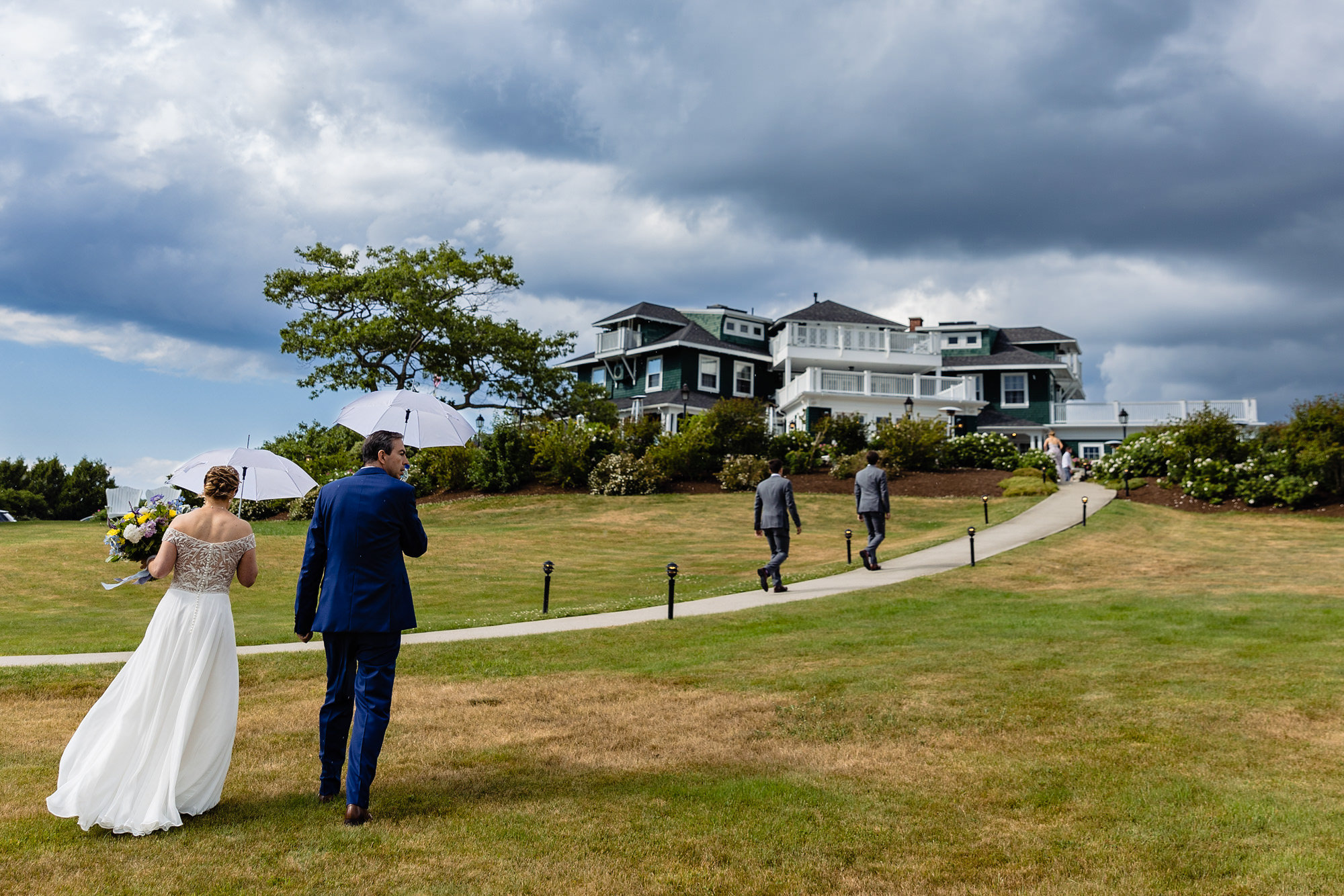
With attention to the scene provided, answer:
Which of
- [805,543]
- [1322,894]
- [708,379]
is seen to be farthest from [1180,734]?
[708,379]

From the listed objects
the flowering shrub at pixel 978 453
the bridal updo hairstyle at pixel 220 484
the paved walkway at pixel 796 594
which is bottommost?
the paved walkway at pixel 796 594

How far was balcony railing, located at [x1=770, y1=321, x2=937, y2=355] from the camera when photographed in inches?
1903

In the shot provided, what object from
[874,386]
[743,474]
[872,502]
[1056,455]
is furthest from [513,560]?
[874,386]

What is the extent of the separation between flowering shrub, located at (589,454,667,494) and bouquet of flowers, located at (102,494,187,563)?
1794cm

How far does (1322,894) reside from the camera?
163 inches

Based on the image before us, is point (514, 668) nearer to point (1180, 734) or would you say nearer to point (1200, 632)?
point (1180, 734)

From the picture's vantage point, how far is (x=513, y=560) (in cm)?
2195

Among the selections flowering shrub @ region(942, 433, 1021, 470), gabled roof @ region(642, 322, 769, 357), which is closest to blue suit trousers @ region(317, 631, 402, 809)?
flowering shrub @ region(942, 433, 1021, 470)

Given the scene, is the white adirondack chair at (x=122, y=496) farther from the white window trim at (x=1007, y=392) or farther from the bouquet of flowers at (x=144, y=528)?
the white window trim at (x=1007, y=392)

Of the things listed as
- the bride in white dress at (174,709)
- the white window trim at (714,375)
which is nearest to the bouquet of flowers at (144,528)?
the bride in white dress at (174,709)

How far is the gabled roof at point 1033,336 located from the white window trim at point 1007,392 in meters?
4.69

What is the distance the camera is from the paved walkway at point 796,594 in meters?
11.2

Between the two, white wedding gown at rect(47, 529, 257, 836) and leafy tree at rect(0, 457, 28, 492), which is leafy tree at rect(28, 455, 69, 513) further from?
white wedding gown at rect(47, 529, 257, 836)

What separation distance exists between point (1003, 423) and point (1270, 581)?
3437 centimetres
